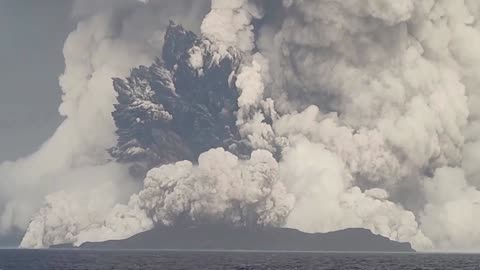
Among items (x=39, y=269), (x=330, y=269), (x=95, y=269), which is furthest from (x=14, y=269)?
(x=330, y=269)

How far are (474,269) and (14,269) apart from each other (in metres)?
127

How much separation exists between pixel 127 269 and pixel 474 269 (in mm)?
95247

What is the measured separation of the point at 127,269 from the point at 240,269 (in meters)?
29.8

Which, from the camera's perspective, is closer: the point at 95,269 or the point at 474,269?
the point at 95,269

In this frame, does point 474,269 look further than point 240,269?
Yes

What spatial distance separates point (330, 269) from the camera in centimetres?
17862

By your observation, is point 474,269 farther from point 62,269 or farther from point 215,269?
point 62,269

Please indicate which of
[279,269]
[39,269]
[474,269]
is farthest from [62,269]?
[474,269]

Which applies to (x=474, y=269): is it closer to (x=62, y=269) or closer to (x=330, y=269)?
(x=330, y=269)

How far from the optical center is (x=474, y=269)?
18475 centimetres

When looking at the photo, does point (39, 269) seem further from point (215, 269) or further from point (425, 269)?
point (425, 269)

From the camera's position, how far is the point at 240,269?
171 metres

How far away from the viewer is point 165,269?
176 metres

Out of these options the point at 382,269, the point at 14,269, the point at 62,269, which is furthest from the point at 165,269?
the point at 382,269
